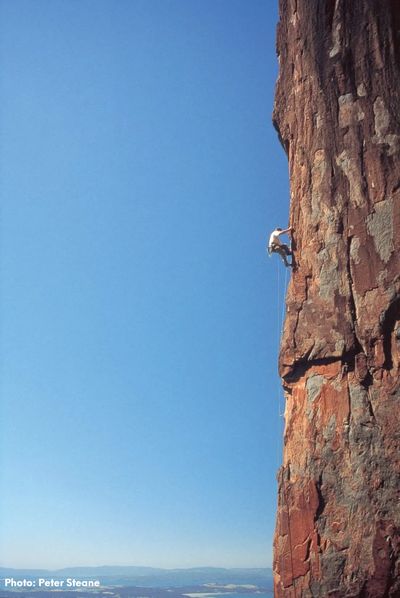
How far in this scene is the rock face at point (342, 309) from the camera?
42.6 ft

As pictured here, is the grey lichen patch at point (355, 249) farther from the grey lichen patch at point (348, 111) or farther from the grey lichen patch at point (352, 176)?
the grey lichen patch at point (348, 111)

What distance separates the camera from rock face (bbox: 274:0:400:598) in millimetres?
12992

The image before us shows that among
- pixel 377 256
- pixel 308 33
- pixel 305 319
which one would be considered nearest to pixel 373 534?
pixel 305 319

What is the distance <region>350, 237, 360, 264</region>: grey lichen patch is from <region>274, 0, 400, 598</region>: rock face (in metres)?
0.03

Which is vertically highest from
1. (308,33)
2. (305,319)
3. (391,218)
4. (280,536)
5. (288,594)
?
(308,33)

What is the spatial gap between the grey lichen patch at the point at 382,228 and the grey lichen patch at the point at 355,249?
1.38 ft

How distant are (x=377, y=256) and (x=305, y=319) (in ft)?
8.38

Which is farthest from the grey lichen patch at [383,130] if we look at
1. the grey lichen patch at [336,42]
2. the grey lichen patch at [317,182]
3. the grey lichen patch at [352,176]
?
the grey lichen patch at [336,42]

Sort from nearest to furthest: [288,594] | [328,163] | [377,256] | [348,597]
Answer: [348,597]
[288,594]
[377,256]
[328,163]

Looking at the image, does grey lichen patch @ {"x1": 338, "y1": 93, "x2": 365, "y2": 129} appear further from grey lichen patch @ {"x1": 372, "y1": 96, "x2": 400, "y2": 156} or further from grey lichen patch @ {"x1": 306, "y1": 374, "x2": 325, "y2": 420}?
grey lichen patch @ {"x1": 306, "y1": 374, "x2": 325, "y2": 420}

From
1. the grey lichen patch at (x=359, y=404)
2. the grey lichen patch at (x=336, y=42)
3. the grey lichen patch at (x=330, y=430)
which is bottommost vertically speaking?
the grey lichen patch at (x=330, y=430)

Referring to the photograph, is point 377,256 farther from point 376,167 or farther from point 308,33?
point 308,33

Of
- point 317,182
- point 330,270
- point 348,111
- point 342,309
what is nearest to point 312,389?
point 342,309

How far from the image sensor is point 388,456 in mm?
13055
